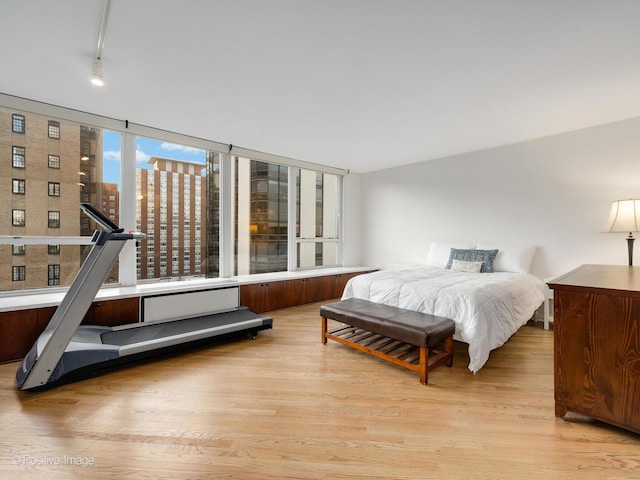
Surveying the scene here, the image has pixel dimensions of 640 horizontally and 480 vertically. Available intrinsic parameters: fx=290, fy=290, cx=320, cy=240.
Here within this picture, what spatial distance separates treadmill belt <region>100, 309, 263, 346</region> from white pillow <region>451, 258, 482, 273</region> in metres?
2.71

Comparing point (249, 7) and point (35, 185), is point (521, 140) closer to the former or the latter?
point (249, 7)

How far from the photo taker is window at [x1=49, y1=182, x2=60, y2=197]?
308cm

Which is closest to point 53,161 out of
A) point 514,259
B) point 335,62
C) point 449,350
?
point 335,62

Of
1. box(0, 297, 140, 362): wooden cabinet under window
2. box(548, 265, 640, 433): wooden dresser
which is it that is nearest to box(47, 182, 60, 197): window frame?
box(0, 297, 140, 362): wooden cabinet under window

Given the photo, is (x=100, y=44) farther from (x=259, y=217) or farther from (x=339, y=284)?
(x=339, y=284)

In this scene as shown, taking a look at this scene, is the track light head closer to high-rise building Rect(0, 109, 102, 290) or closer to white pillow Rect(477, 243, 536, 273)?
high-rise building Rect(0, 109, 102, 290)

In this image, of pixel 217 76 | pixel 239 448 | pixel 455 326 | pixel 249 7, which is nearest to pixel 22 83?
pixel 217 76

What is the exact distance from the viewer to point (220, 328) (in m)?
2.96

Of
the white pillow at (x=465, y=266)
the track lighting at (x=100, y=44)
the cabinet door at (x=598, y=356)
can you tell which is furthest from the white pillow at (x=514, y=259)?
the track lighting at (x=100, y=44)

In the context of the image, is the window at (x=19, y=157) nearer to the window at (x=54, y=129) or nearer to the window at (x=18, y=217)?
the window at (x=54, y=129)

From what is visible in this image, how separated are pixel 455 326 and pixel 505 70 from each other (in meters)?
2.13

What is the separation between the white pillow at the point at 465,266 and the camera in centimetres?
378

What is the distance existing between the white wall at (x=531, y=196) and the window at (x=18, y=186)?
5135mm

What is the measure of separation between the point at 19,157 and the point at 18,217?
611 millimetres
